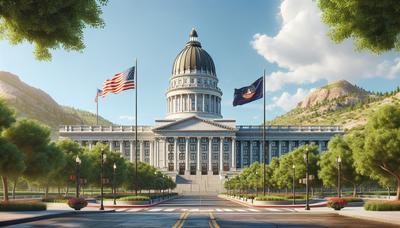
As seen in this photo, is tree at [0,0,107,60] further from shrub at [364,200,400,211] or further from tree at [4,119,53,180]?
tree at [4,119,53,180]

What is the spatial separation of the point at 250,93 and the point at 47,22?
43309 millimetres

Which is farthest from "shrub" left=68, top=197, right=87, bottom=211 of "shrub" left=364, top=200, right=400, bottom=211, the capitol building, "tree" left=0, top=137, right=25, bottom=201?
the capitol building

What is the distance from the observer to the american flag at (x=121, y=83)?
2595 inches

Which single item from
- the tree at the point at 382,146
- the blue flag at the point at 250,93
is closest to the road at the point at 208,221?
the tree at the point at 382,146

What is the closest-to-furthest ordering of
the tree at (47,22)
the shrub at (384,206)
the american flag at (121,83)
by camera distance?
the tree at (47,22) < the shrub at (384,206) < the american flag at (121,83)

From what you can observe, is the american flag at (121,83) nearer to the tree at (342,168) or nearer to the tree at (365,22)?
the tree at (342,168)

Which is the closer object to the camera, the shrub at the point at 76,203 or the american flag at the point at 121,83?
the shrub at the point at 76,203

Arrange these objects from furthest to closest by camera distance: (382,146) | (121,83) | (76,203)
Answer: (121,83)
(382,146)
(76,203)

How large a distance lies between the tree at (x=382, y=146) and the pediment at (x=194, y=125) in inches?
4109

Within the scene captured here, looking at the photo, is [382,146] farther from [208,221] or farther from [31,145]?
[31,145]

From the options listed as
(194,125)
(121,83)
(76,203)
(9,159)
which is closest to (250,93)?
(121,83)

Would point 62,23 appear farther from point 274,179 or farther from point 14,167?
point 274,179

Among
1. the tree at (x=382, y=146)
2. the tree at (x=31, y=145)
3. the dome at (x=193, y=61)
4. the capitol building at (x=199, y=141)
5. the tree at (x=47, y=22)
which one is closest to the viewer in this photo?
the tree at (x=47, y=22)

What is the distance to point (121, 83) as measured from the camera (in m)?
68.1
